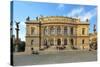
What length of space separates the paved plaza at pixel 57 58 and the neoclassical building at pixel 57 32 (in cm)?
10

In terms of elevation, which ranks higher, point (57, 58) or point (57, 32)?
point (57, 32)

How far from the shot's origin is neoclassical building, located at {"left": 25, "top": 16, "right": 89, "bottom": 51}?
2.93 m

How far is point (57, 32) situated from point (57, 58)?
391 mm

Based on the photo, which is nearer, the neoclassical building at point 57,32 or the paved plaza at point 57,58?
the paved plaza at point 57,58

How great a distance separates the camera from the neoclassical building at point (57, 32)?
2.93m

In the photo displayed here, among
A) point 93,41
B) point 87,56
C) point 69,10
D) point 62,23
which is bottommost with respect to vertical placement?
point 87,56

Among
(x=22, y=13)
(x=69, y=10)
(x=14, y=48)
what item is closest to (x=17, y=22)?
(x=22, y=13)

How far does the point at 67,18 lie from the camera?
308 centimetres

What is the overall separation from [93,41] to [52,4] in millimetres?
898

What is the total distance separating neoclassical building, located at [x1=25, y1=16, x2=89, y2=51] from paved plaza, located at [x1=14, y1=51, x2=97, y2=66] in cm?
10

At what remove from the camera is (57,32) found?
10.0ft

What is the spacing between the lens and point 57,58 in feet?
9.93
